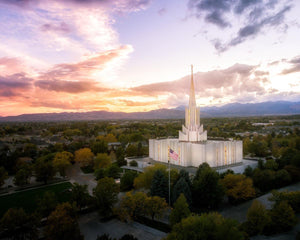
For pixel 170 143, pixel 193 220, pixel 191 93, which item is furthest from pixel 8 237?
pixel 191 93

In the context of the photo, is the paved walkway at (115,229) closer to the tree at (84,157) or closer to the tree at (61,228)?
the tree at (61,228)

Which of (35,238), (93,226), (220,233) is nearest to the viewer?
(220,233)

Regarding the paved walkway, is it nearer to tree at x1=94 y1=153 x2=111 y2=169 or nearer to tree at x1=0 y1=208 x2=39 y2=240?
tree at x1=0 y1=208 x2=39 y2=240

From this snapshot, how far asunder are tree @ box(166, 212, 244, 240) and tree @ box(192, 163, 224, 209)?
8.94m

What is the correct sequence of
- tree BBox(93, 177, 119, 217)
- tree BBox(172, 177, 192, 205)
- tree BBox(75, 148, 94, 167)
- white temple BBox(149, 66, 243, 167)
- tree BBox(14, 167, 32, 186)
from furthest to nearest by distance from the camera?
tree BBox(75, 148, 94, 167)
white temple BBox(149, 66, 243, 167)
tree BBox(14, 167, 32, 186)
tree BBox(172, 177, 192, 205)
tree BBox(93, 177, 119, 217)

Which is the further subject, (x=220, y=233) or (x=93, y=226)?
(x=93, y=226)

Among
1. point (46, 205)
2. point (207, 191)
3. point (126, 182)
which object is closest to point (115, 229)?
point (46, 205)

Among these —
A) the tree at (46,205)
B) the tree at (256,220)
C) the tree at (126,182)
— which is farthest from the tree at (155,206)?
the tree at (126,182)

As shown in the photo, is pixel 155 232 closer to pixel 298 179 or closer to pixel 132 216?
pixel 132 216

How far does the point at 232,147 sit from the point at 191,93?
13213mm

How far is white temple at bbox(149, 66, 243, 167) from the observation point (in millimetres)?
39500

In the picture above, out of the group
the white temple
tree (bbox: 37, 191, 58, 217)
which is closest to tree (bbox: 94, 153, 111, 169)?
the white temple

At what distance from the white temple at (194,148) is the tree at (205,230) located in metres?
22.1

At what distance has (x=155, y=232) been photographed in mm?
20141
